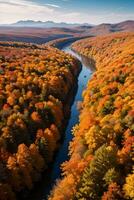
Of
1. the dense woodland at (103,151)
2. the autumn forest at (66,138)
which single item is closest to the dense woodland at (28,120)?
the autumn forest at (66,138)

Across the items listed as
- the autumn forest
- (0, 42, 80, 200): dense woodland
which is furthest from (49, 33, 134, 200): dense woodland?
(0, 42, 80, 200): dense woodland

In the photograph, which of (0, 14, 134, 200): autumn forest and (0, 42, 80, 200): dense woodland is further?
(0, 42, 80, 200): dense woodland

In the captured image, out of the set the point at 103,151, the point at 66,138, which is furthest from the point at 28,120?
the point at 103,151

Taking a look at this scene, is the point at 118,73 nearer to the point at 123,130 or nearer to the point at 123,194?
the point at 123,130

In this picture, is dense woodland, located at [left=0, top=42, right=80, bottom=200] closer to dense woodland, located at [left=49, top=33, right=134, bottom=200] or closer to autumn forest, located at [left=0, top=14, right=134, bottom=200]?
autumn forest, located at [left=0, top=14, right=134, bottom=200]

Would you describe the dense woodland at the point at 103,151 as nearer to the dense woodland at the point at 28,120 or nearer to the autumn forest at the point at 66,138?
the autumn forest at the point at 66,138

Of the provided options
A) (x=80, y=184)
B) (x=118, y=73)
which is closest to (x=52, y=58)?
(x=118, y=73)

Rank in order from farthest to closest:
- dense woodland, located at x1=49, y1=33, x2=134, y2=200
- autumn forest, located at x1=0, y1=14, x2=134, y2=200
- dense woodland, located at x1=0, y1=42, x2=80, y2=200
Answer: dense woodland, located at x1=0, y1=42, x2=80, y2=200
autumn forest, located at x1=0, y1=14, x2=134, y2=200
dense woodland, located at x1=49, y1=33, x2=134, y2=200
